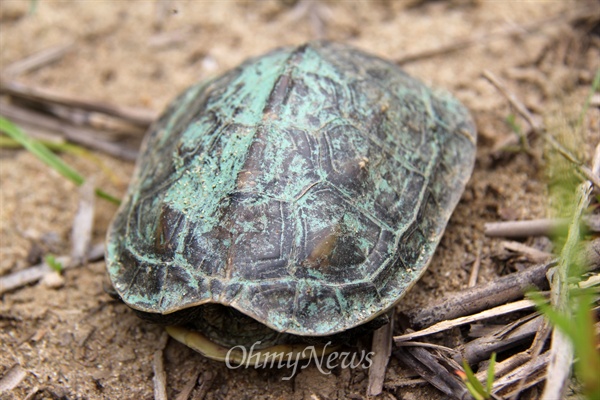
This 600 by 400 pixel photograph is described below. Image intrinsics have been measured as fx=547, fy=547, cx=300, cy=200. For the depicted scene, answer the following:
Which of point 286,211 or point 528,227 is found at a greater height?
point 286,211

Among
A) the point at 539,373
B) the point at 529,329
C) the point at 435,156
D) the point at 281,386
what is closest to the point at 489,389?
the point at 539,373

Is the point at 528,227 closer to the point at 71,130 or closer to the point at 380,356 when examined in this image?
the point at 380,356

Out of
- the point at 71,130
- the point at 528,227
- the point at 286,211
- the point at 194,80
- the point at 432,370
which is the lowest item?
the point at 71,130

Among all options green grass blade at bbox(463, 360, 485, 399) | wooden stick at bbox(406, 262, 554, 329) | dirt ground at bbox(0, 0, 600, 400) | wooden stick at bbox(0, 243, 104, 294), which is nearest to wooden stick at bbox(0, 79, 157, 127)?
dirt ground at bbox(0, 0, 600, 400)

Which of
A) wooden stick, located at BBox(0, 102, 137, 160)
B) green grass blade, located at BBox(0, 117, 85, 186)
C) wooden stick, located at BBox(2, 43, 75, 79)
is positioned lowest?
wooden stick, located at BBox(0, 102, 137, 160)

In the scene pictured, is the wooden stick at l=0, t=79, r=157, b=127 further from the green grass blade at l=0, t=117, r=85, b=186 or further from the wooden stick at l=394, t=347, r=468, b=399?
the wooden stick at l=394, t=347, r=468, b=399

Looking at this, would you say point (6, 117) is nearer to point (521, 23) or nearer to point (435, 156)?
point (435, 156)

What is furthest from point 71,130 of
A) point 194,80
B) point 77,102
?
point 194,80
